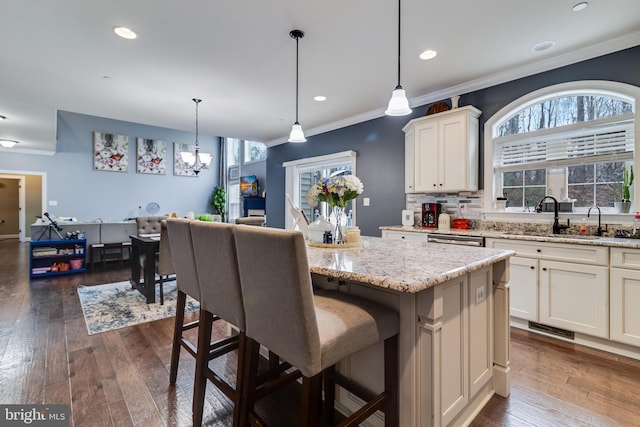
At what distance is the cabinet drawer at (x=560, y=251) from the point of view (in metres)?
2.36

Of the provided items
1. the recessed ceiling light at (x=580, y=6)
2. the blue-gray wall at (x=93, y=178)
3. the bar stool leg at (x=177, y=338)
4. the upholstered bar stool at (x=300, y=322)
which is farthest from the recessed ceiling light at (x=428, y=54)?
the blue-gray wall at (x=93, y=178)

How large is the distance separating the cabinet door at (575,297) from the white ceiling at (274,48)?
196 centimetres

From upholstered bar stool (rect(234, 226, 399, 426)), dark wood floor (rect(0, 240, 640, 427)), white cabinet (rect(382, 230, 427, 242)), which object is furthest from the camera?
white cabinet (rect(382, 230, 427, 242))

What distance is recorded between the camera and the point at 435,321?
4.13 ft

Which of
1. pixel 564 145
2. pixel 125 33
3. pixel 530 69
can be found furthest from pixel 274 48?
pixel 564 145

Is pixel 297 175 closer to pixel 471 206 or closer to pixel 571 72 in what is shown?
pixel 471 206

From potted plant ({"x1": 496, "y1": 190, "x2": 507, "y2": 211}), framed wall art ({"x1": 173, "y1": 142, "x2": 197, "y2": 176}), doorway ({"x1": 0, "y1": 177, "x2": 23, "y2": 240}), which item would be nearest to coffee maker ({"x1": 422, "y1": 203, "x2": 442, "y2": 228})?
potted plant ({"x1": 496, "y1": 190, "x2": 507, "y2": 211})

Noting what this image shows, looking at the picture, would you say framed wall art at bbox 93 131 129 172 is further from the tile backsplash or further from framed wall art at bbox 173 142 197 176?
the tile backsplash

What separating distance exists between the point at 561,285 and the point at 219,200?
9752mm

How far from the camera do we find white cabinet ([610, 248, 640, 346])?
7.29 ft

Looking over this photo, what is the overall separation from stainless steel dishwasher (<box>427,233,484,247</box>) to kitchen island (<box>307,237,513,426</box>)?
4.01ft

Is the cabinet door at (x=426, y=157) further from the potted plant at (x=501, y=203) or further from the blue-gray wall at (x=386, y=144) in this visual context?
the potted plant at (x=501, y=203)

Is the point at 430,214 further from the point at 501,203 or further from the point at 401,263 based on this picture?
the point at 401,263

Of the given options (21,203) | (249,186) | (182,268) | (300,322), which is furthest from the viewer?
(21,203)
